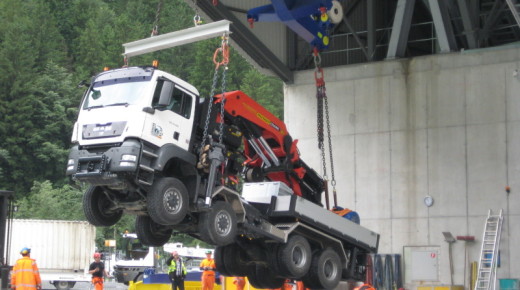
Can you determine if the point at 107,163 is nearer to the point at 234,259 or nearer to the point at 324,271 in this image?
the point at 234,259

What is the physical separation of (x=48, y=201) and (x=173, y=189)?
133 feet

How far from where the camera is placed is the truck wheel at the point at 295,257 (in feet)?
54.2

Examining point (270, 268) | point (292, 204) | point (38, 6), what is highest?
point (38, 6)

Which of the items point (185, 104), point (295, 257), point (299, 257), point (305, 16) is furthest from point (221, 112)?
point (305, 16)

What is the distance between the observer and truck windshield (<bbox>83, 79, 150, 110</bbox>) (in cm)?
1476

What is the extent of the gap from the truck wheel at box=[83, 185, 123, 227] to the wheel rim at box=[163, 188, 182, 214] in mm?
1506

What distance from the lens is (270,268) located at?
17.0 meters

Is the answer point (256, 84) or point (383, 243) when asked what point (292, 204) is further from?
point (256, 84)

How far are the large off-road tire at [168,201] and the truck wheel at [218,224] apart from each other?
0.43 metres

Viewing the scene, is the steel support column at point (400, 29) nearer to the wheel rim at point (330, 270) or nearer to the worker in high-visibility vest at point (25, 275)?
the wheel rim at point (330, 270)

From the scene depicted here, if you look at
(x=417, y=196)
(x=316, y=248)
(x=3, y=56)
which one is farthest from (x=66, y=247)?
(x=3, y=56)

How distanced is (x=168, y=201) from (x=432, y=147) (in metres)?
11.7

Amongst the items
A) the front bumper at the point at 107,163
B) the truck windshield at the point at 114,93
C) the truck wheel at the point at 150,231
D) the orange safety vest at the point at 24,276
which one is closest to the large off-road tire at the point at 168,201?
the front bumper at the point at 107,163

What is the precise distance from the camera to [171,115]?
15023 mm
